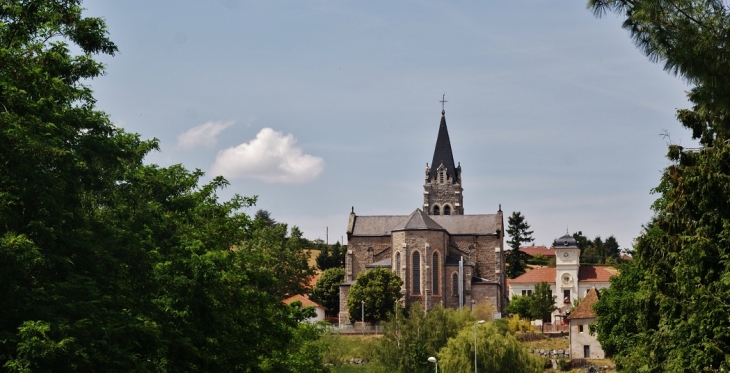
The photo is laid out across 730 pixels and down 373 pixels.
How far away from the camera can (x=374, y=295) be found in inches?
3841

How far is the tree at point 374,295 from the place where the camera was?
97750 millimetres

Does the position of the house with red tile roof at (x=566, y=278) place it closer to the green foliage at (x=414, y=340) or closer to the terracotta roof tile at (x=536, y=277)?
the terracotta roof tile at (x=536, y=277)

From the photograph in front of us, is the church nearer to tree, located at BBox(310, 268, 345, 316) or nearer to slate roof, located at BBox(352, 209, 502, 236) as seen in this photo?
slate roof, located at BBox(352, 209, 502, 236)

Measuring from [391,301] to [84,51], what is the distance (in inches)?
2958

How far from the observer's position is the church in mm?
103938

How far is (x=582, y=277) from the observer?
411 ft

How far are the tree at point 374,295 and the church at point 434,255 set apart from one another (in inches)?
147

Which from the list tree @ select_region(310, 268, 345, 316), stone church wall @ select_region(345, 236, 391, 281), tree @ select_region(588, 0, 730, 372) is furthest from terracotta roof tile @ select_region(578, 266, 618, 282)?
tree @ select_region(588, 0, 730, 372)

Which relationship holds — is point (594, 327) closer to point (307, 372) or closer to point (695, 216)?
point (307, 372)

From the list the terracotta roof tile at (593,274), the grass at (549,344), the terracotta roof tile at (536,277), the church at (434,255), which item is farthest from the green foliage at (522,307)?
the terracotta roof tile at (593,274)

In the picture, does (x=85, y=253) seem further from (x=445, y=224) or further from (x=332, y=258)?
(x=332, y=258)

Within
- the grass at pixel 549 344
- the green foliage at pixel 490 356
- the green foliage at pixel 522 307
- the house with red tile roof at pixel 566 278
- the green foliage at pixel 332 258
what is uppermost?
the green foliage at pixel 332 258

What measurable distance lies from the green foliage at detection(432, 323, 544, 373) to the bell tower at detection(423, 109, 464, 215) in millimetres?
69339

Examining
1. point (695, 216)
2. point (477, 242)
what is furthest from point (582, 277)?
point (695, 216)
